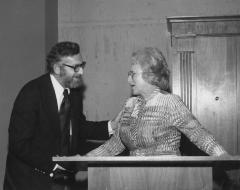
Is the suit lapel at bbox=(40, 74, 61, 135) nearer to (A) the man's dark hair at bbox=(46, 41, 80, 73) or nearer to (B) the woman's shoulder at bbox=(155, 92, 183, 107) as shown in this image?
(A) the man's dark hair at bbox=(46, 41, 80, 73)

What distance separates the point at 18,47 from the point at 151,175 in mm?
2348

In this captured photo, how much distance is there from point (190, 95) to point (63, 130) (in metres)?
1.49

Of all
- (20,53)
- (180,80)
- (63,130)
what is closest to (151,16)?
(180,80)

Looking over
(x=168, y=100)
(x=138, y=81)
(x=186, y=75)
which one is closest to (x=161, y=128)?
(x=168, y=100)

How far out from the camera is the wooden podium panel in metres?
2.18

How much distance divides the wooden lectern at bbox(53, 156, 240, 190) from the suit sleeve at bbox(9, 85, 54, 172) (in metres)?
0.80

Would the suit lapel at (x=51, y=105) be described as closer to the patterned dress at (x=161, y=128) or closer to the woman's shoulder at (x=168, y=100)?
the patterned dress at (x=161, y=128)

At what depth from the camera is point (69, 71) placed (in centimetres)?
323

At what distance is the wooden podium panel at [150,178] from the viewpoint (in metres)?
2.18

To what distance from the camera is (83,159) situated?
2.02 metres

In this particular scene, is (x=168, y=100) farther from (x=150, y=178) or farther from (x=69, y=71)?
(x=69, y=71)

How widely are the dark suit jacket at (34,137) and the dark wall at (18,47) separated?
874 millimetres

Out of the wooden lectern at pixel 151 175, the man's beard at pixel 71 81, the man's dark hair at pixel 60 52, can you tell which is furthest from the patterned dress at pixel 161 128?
the man's dark hair at pixel 60 52

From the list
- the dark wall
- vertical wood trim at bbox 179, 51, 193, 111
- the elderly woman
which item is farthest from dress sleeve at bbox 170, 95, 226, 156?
the dark wall
